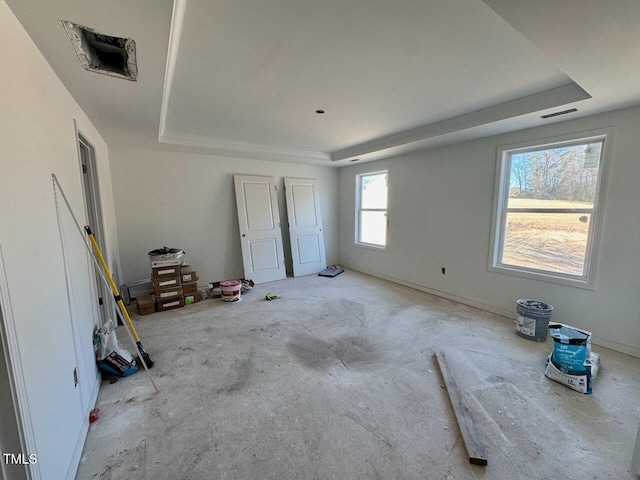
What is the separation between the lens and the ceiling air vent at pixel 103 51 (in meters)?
1.36

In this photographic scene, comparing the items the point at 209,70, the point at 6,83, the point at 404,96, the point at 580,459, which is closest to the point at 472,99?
the point at 404,96

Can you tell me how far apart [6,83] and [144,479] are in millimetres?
1933

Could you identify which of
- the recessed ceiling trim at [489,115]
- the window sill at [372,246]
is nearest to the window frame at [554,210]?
the recessed ceiling trim at [489,115]

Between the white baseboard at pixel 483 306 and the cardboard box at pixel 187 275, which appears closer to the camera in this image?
the white baseboard at pixel 483 306

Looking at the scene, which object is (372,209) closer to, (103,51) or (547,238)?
(547,238)

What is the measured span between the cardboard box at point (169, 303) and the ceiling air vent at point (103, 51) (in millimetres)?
2668

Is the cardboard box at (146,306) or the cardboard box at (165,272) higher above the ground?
the cardboard box at (165,272)

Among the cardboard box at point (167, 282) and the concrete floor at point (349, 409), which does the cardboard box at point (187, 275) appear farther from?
the concrete floor at point (349, 409)

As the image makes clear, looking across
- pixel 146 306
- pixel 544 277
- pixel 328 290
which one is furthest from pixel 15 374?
pixel 544 277

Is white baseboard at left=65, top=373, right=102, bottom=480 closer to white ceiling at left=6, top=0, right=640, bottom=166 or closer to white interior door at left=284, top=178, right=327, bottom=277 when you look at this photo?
white ceiling at left=6, top=0, right=640, bottom=166

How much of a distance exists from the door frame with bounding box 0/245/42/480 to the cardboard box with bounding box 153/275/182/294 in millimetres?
2618

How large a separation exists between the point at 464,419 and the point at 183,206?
4.37 m

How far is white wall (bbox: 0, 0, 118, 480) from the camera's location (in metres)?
1.05

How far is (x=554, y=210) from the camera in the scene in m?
2.85
